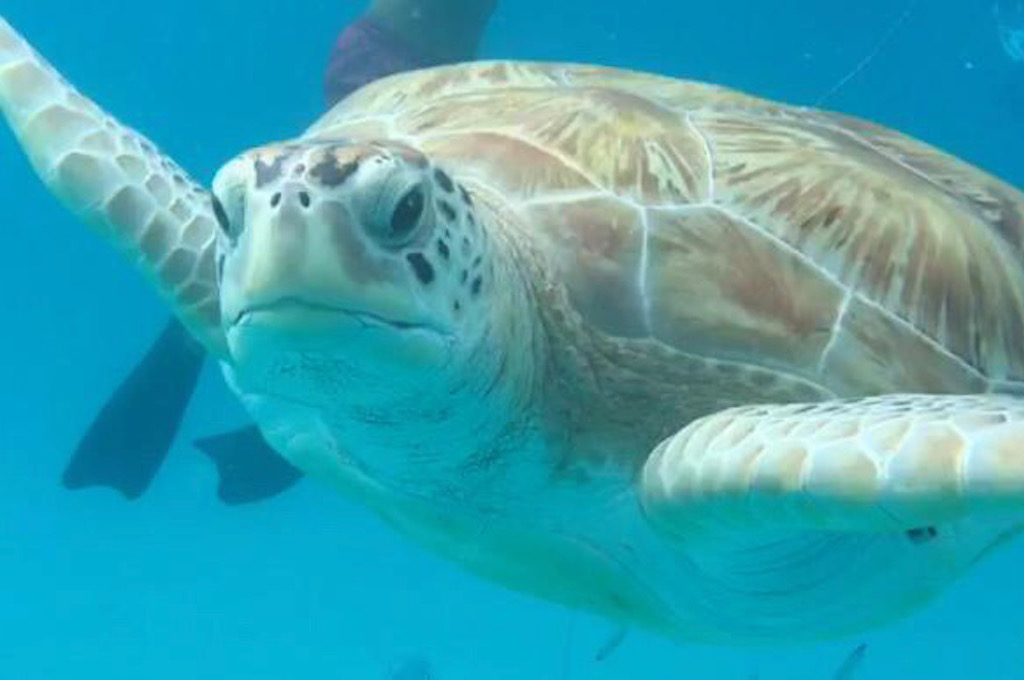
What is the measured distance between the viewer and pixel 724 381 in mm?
2609

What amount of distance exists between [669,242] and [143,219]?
1327mm

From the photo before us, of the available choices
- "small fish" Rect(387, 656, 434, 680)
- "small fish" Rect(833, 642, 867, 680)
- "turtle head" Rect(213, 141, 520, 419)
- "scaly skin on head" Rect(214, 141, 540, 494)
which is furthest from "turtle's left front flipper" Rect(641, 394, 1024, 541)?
"small fish" Rect(387, 656, 434, 680)

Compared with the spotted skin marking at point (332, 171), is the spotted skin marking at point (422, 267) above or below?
below

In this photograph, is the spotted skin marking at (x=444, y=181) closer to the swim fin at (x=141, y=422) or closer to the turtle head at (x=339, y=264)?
the turtle head at (x=339, y=264)

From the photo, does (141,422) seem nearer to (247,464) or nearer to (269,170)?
(247,464)

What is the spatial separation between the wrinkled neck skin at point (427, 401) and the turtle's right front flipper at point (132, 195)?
16.5 inches

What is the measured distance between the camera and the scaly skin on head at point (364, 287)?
Answer: 6.15 feet

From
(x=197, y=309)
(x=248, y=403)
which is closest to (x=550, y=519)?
(x=248, y=403)

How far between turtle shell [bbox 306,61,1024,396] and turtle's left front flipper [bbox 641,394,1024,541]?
0.92 ft

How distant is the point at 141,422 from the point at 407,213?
4241mm

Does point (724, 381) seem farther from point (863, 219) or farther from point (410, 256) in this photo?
point (410, 256)

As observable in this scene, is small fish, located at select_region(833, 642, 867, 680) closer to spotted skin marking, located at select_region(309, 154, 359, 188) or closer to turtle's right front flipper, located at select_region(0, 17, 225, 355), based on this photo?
turtle's right front flipper, located at select_region(0, 17, 225, 355)

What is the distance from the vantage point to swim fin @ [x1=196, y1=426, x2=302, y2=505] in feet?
18.8

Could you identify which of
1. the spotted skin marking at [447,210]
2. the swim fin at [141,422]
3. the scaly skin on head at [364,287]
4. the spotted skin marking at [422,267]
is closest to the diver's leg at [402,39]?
the swim fin at [141,422]
